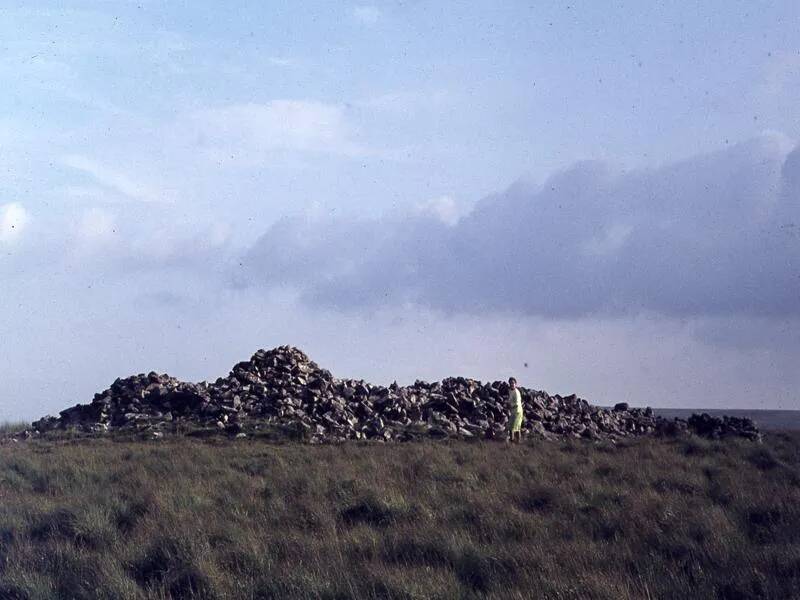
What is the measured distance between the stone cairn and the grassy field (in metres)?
6.40

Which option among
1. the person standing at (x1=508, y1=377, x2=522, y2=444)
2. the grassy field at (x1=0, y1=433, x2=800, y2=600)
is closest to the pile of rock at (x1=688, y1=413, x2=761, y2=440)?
the person standing at (x1=508, y1=377, x2=522, y2=444)

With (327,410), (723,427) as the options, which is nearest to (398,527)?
(327,410)

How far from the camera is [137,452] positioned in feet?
78.3

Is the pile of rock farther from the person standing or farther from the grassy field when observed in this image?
the grassy field

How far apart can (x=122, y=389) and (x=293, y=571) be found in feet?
78.0

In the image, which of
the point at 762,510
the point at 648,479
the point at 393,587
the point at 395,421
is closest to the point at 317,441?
the point at 395,421

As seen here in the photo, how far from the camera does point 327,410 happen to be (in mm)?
30688

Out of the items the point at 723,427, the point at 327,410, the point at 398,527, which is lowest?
the point at 398,527

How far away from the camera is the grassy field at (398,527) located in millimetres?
10695

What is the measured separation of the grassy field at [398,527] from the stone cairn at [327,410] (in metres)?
6.40

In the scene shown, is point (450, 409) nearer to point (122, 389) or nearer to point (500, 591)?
point (122, 389)

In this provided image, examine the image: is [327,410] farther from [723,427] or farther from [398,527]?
[398,527]

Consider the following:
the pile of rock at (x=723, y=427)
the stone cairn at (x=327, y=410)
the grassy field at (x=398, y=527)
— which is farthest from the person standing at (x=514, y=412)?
the pile of rock at (x=723, y=427)

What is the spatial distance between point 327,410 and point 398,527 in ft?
56.0
